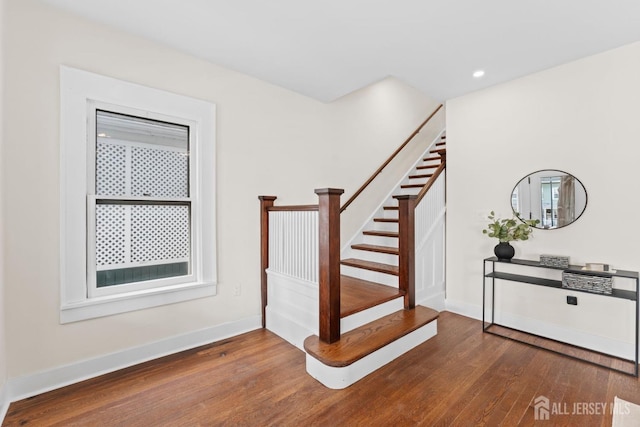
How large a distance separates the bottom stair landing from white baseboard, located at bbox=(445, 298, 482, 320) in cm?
82

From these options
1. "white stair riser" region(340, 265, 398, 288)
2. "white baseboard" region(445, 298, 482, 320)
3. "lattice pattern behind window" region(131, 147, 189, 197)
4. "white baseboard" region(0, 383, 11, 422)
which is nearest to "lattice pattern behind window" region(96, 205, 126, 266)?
"lattice pattern behind window" region(131, 147, 189, 197)

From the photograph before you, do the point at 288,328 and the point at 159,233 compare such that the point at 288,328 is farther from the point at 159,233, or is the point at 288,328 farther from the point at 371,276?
the point at 159,233

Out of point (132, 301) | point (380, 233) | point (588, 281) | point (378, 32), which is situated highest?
point (378, 32)

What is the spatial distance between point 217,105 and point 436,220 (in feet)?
9.11

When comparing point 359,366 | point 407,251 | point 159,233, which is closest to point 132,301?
point 159,233

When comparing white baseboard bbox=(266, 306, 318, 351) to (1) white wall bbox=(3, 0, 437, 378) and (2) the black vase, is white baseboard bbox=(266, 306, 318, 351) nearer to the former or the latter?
(1) white wall bbox=(3, 0, 437, 378)

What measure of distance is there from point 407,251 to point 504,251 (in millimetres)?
940

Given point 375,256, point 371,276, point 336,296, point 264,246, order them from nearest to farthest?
point 336,296 → point 264,246 → point 371,276 → point 375,256

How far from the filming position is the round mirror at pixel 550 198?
2.74 meters

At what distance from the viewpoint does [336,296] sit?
240 cm

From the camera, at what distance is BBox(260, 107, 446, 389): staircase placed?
7.53 feet

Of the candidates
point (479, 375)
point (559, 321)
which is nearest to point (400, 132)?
point (559, 321)

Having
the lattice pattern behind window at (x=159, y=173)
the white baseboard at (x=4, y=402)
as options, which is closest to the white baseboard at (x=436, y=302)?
the lattice pattern behind window at (x=159, y=173)

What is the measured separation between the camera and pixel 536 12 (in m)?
2.07
